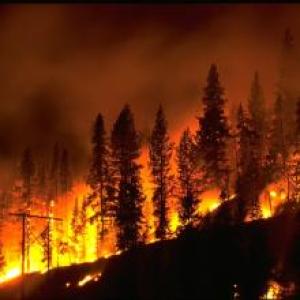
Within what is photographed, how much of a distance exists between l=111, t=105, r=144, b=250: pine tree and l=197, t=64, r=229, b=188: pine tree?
8482 mm

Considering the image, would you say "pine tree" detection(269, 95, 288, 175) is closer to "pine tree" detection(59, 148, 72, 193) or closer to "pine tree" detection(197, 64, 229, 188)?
"pine tree" detection(197, 64, 229, 188)

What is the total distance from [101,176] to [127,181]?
6409 mm

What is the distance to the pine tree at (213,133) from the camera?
80250 mm

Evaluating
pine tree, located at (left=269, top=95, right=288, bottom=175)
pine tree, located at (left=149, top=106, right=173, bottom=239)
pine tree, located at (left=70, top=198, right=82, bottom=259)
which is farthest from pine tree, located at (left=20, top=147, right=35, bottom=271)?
pine tree, located at (left=269, top=95, right=288, bottom=175)

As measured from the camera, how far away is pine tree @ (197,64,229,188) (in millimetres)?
80250

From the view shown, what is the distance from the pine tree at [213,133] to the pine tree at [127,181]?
848cm

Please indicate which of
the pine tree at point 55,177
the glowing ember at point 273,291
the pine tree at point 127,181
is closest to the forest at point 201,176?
the pine tree at point 127,181

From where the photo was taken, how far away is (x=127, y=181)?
8356cm

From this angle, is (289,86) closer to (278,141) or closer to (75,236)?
(278,141)

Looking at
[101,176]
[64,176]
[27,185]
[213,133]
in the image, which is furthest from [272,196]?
[64,176]

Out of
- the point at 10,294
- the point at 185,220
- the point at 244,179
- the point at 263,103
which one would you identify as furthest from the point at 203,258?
the point at 263,103

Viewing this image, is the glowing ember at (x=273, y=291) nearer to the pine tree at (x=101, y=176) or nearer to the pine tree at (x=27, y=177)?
the pine tree at (x=101, y=176)

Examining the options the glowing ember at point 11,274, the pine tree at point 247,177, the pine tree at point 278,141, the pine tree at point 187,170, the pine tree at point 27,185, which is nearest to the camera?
the pine tree at point 247,177

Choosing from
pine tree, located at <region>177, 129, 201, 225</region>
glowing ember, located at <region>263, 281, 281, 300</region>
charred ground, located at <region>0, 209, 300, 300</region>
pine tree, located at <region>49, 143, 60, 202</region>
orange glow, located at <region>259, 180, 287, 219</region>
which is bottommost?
glowing ember, located at <region>263, 281, 281, 300</region>
